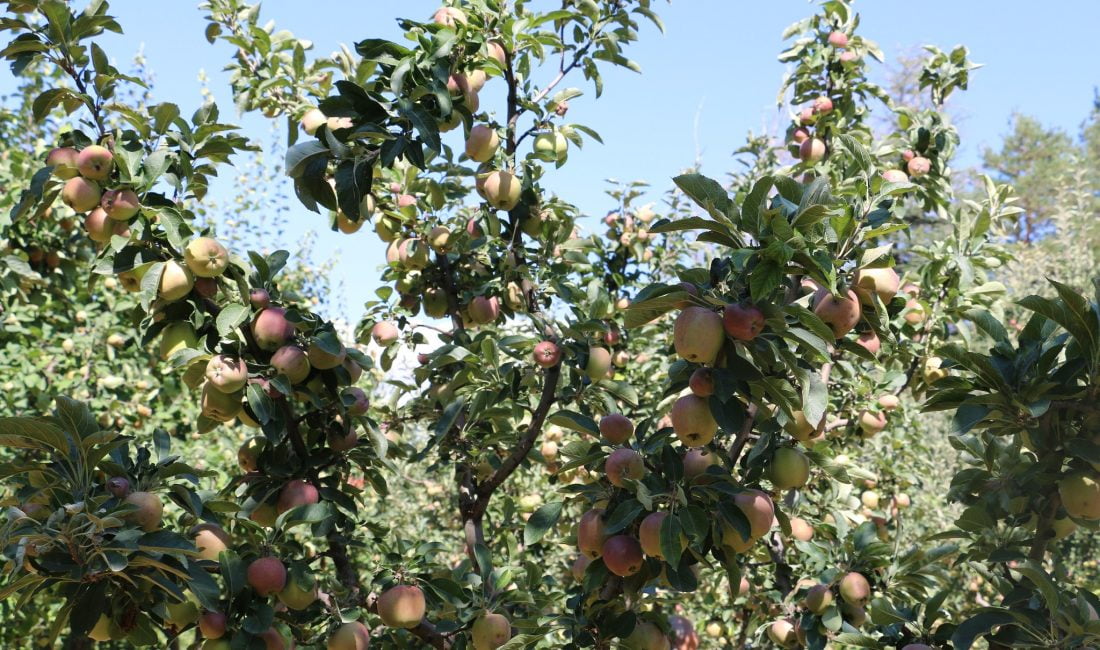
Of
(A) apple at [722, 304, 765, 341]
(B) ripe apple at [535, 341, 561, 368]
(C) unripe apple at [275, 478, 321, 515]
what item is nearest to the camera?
(A) apple at [722, 304, 765, 341]

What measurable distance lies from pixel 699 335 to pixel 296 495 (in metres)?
1.07

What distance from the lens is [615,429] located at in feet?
5.79

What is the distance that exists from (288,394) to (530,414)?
976 mm

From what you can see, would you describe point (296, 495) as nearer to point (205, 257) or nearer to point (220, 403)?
point (220, 403)

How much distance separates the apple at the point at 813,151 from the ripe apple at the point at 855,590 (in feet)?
4.39

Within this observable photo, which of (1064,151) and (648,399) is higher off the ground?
(1064,151)

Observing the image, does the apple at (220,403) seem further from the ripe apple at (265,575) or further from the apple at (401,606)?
the apple at (401,606)

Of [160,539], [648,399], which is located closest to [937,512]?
[648,399]

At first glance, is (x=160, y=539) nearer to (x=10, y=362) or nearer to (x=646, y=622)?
(x=646, y=622)

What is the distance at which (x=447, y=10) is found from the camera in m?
1.96

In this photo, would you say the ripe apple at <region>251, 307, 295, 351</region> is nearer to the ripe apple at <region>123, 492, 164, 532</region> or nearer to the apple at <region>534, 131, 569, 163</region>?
the ripe apple at <region>123, 492, 164, 532</region>

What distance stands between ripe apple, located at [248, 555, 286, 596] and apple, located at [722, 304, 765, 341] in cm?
108

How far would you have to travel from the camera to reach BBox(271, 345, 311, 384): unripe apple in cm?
180

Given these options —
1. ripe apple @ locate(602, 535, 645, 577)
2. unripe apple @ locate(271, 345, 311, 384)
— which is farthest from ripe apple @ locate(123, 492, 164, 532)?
ripe apple @ locate(602, 535, 645, 577)
